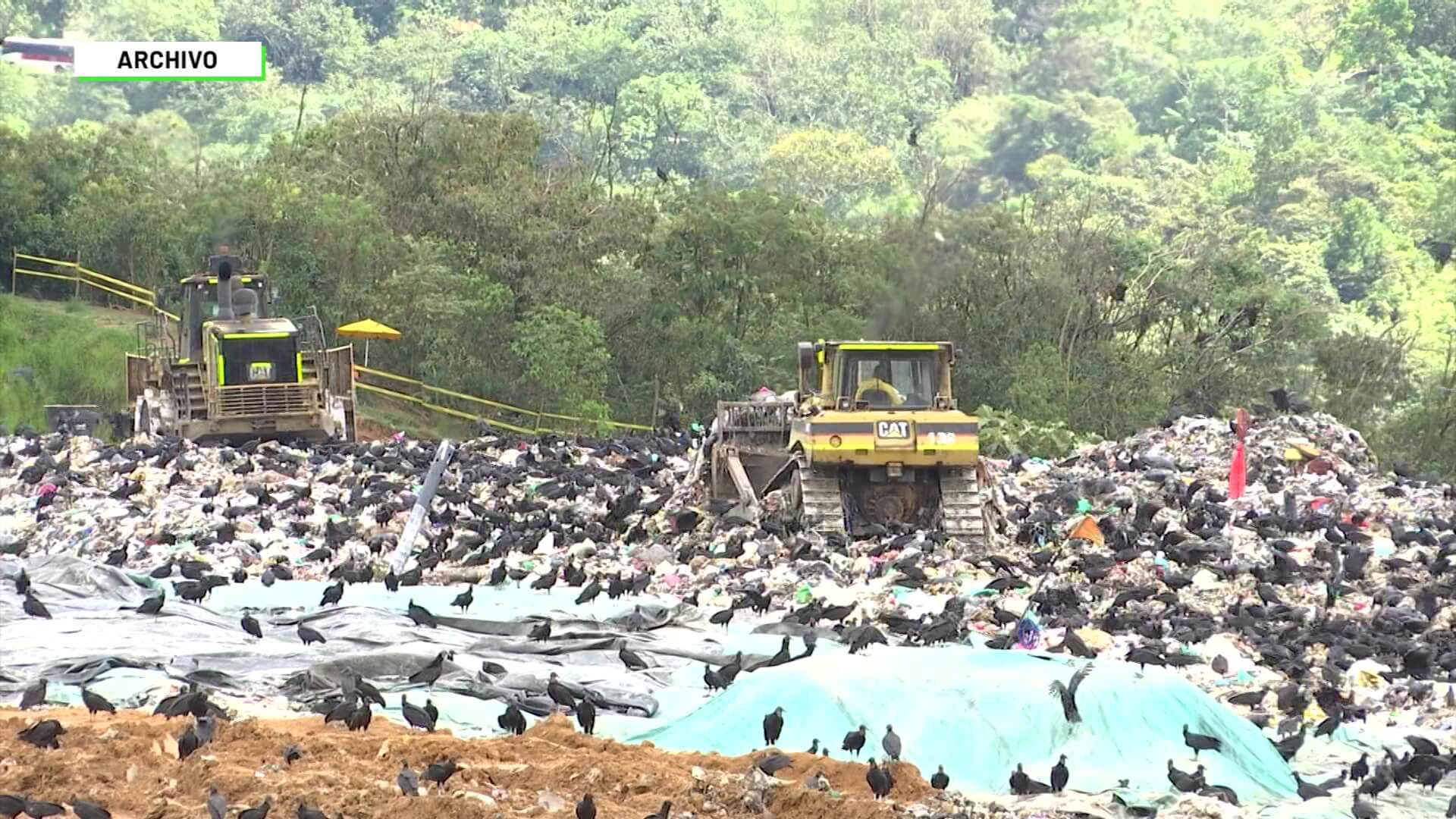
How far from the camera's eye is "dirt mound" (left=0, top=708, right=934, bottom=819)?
344 inches

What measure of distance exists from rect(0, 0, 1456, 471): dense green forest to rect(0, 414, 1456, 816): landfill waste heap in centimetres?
1001

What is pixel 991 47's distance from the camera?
98875mm

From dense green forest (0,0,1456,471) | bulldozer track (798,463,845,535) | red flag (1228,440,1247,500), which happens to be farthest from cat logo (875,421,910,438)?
dense green forest (0,0,1456,471)

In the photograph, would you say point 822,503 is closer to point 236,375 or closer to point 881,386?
point 881,386

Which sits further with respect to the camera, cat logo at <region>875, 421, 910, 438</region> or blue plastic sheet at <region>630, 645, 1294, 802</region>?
cat logo at <region>875, 421, 910, 438</region>

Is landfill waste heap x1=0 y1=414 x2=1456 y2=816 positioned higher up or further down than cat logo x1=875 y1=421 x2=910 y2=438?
further down

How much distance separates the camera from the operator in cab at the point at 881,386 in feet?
60.7

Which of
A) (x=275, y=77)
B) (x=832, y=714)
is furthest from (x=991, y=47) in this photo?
(x=832, y=714)

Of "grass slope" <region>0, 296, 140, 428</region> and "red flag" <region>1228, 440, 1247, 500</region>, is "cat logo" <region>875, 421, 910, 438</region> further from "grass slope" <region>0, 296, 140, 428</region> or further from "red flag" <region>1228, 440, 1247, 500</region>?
"grass slope" <region>0, 296, 140, 428</region>

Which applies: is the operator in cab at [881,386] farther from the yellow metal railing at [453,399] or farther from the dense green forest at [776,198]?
the yellow metal railing at [453,399]

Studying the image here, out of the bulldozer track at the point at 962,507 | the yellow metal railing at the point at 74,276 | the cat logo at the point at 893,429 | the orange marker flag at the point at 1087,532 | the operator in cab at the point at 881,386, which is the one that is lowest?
the orange marker flag at the point at 1087,532

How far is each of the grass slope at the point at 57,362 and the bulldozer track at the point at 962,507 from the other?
23882 mm

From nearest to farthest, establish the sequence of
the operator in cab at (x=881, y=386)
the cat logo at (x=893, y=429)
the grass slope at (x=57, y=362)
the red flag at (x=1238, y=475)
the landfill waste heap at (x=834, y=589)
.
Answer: the landfill waste heap at (x=834, y=589) → the cat logo at (x=893, y=429) → the operator in cab at (x=881, y=386) → the red flag at (x=1238, y=475) → the grass slope at (x=57, y=362)

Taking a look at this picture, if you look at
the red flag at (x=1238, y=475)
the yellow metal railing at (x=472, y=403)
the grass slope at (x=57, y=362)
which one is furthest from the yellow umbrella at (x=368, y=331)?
the red flag at (x=1238, y=475)
